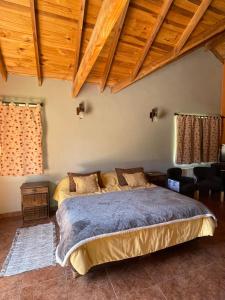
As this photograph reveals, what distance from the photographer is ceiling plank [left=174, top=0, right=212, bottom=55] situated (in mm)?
2626

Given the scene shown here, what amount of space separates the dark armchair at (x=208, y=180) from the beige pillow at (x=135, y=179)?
156 cm

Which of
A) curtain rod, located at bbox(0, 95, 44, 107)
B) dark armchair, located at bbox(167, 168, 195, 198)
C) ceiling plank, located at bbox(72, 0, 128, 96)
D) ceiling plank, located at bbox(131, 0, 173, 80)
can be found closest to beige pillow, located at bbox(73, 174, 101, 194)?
curtain rod, located at bbox(0, 95, 44, 107)

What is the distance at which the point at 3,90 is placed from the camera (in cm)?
343

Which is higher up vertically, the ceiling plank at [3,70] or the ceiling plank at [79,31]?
the ceiling plank at [79,31]

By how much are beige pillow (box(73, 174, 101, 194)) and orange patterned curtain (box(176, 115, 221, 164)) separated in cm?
247

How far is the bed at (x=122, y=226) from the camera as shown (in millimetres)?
1972

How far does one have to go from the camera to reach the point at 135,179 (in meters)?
3.69

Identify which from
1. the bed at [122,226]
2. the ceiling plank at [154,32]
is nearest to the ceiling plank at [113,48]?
the ceiling plank at [154,32]

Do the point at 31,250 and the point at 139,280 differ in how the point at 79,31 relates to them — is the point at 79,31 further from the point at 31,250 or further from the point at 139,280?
the point at 139,280

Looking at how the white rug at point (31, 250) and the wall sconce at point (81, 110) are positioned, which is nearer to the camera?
the white rug at point (31, 250)

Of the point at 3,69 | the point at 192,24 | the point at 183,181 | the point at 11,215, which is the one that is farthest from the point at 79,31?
the point at 183,181

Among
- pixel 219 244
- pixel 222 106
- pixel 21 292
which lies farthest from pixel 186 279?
pixel 222 106

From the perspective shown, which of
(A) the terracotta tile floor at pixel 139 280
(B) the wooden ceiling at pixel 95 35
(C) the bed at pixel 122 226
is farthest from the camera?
(B) the wooden ceiling at pixel 95 35

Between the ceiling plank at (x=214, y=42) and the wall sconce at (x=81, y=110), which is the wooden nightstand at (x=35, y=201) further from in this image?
the ceiling plank at (x=214, y=42)
